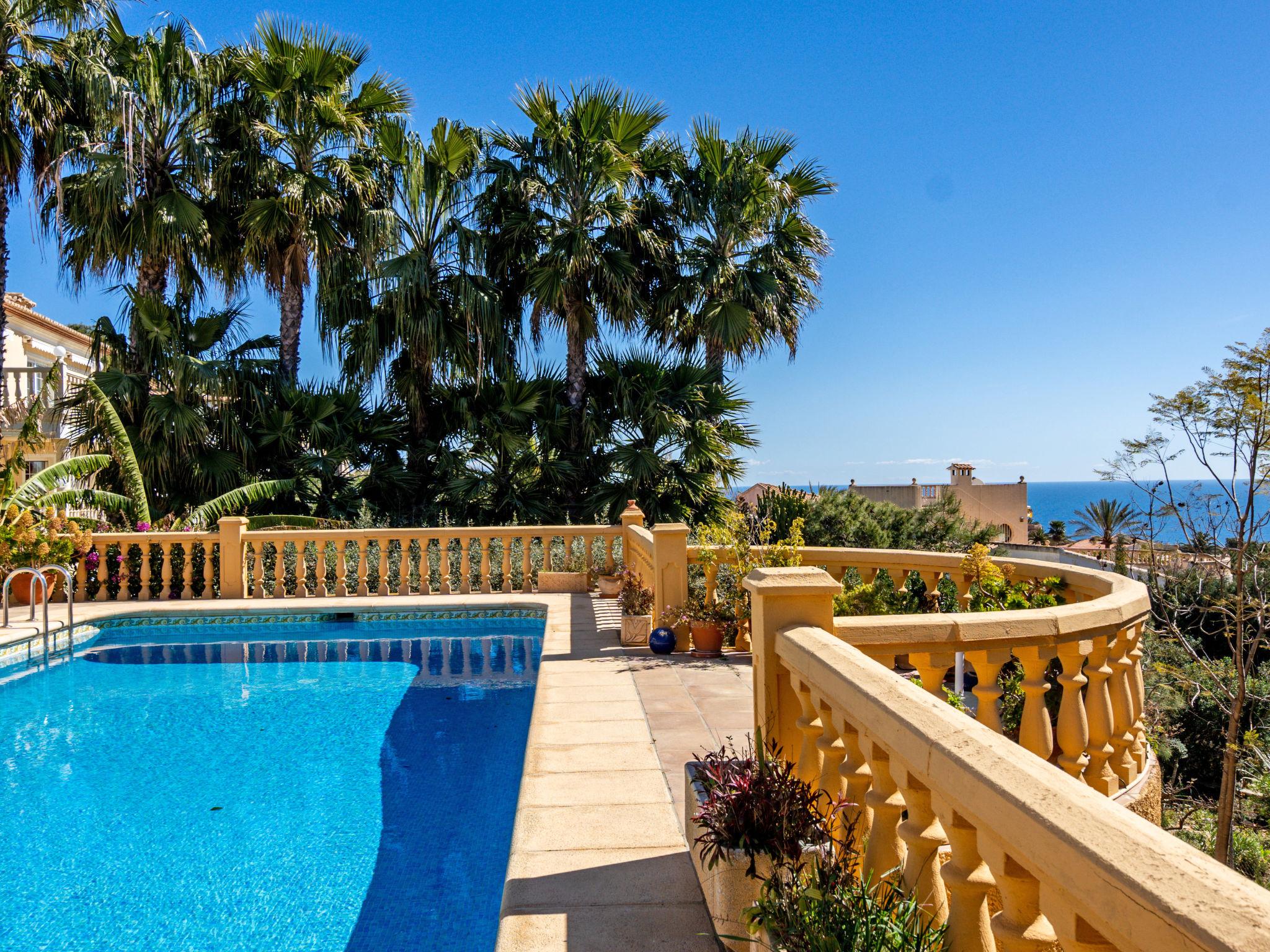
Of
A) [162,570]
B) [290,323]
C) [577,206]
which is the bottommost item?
[162,570]

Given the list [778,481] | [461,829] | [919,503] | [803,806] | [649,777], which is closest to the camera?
[803,806]

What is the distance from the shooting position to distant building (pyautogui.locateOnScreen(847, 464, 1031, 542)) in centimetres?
2973

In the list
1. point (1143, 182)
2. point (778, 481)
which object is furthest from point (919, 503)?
point (778, 481)

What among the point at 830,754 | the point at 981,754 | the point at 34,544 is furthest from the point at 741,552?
the point at 34,544

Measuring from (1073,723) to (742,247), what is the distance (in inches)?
565

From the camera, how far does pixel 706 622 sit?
23.1ft

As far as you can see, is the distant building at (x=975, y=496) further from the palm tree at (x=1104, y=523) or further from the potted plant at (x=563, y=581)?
the potted plant at (x=563, y=581)

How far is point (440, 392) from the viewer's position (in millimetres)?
15891

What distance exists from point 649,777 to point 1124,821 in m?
3.24

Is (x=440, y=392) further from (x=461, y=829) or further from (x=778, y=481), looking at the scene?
(x=461, y=829)

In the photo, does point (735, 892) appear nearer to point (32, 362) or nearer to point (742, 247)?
point (742, 247)

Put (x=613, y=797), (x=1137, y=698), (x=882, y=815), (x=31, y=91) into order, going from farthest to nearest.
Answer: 1. (x=31, y=91)
2. (x=613, y=797)
3. (x=1137, y=698)
4. (x=882, y=815)

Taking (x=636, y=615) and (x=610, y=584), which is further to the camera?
(x=610, y=584)

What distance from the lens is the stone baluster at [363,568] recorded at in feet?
36.3
